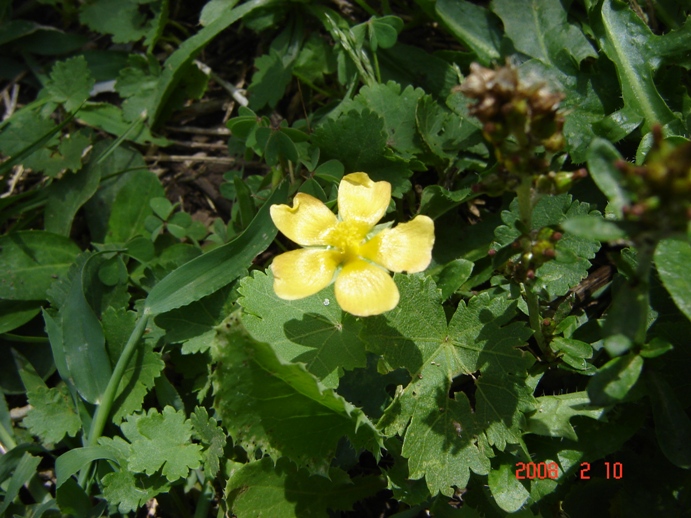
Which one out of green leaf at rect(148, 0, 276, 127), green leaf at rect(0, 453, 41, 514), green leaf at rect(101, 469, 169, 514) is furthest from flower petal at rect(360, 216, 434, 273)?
green leaf at rect(0, 453, 41, 514)

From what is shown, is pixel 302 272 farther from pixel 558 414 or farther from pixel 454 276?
pixel 558 414

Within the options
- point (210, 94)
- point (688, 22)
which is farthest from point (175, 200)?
point (688, 22)

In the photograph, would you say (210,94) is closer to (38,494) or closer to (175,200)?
(175,200)

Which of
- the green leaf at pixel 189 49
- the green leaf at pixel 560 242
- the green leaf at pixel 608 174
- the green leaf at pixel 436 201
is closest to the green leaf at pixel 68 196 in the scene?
the green leaf at pixel 189 49

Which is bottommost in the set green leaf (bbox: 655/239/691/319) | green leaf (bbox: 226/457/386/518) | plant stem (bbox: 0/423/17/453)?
plant stem (bbox: 0/423/17/453)

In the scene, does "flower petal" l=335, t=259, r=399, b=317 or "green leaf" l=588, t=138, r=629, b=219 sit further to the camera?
"flower petal" l=335, t=259, r=399, b=317

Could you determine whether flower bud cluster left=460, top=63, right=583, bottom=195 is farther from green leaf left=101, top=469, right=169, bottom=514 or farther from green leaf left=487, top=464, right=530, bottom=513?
green leaf left=101, top=469, right=169, bottom=514
